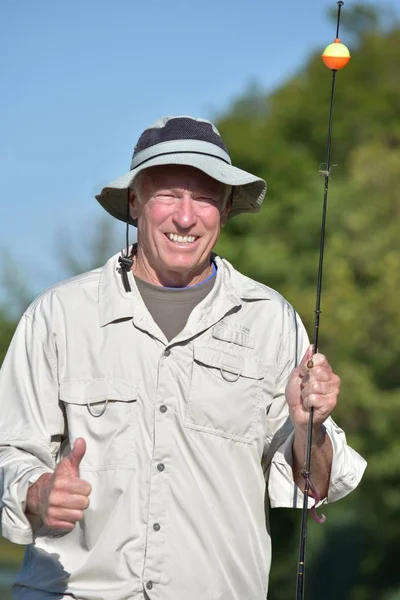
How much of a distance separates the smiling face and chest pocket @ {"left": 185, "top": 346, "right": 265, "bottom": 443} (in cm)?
30

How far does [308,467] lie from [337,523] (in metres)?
23.6

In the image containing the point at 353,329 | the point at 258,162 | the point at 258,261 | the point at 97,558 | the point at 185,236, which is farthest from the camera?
the point at 258,162

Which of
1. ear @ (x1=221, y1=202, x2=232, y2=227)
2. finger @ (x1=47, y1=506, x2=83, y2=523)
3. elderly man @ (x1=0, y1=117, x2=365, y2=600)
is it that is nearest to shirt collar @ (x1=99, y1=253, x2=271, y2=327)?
elderly man @ (x1=0, y1=117, x2=365, y2=600)

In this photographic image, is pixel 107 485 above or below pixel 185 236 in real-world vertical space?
below

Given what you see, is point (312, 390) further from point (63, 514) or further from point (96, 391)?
point (63, 514)

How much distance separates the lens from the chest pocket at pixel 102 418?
385 centimetres

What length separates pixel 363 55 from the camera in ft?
130

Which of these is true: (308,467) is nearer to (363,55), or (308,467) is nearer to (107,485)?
(107,485)

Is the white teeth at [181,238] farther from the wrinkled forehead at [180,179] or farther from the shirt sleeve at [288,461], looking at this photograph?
the shirt sleeve at [288,461]

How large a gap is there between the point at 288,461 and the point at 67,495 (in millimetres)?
920

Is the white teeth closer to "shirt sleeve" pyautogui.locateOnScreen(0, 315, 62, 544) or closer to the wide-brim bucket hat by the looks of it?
the wide-brim bucket hat

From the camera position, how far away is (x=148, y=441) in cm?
387

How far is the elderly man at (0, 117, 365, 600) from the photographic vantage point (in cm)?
379

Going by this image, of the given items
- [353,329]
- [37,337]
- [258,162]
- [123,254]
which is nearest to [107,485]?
[37,337]
